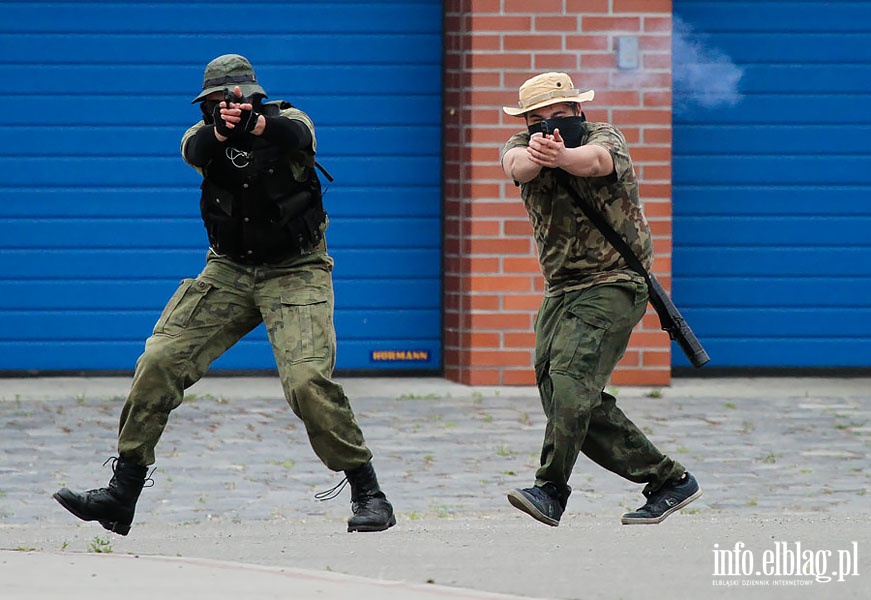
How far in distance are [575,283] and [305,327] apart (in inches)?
43.7

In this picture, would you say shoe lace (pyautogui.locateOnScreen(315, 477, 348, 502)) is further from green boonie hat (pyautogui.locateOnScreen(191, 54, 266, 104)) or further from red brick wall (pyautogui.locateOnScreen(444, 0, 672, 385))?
red brick wall (pyautogui.locateOnScreen(444, 0, 672, 385))

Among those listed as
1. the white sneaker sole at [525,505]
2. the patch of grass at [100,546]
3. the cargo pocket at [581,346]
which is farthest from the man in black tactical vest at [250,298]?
the cargo pocket at [581,346]

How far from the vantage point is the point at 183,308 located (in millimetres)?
7090

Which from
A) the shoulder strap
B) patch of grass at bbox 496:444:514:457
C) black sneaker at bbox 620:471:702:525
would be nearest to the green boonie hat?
the shoulder strap

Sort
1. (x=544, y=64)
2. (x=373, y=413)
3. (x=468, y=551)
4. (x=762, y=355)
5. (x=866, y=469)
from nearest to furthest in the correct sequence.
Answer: (x=468, y=551), (x=866, y=469), (x=373, y=413), (x=544, y=64), (x=762, y=355)

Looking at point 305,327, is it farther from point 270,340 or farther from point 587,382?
point 587,382

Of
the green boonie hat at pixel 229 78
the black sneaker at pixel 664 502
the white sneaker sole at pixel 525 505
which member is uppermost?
the green boonie hat at pixel 229 78

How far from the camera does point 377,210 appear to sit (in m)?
12.7

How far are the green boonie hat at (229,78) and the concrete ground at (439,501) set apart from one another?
72.5 inches

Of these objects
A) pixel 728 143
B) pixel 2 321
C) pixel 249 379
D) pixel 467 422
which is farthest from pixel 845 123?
pixel 2 321

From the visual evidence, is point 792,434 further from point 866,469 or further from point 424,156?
point 424,156

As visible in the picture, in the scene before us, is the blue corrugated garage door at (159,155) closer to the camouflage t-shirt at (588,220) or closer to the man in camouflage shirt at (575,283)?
the man in camouflage shirt at (575,283)

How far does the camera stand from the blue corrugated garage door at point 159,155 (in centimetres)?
1252

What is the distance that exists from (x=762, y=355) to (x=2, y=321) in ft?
18.0
